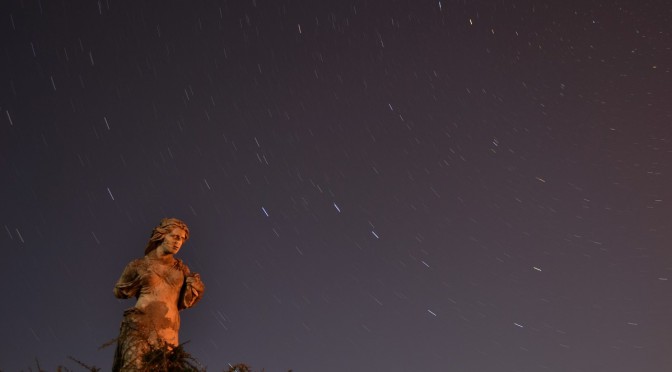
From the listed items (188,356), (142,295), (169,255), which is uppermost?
(169,255)

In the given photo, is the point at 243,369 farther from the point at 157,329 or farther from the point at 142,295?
the point at 142,295

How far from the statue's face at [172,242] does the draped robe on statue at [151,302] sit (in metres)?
0.09

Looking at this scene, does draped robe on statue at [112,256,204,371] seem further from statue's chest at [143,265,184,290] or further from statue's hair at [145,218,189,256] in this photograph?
statue's hair at [145,218,189,256]

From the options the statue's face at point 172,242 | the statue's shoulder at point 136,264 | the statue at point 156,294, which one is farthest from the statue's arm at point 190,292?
the statue's shoulder at point 136,264

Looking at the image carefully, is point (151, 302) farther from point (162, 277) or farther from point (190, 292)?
point (190, 292)

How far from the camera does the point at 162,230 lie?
6.63 metres

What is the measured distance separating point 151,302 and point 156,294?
4.9 inches

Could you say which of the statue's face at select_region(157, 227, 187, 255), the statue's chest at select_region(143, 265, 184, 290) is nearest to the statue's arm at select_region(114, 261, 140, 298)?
the statue's chest at select_region(143, 265, 184, 290)

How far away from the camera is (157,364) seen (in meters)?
5.06

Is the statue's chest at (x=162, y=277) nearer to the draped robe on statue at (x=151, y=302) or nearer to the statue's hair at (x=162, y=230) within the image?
the draped robe on statue at (x=151, y=302)

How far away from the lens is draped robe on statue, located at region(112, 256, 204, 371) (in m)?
5.43

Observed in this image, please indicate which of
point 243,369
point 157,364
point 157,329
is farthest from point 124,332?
point 243,369

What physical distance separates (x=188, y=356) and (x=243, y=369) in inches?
19.4

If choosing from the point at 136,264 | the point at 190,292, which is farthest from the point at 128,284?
the point at 190,292
